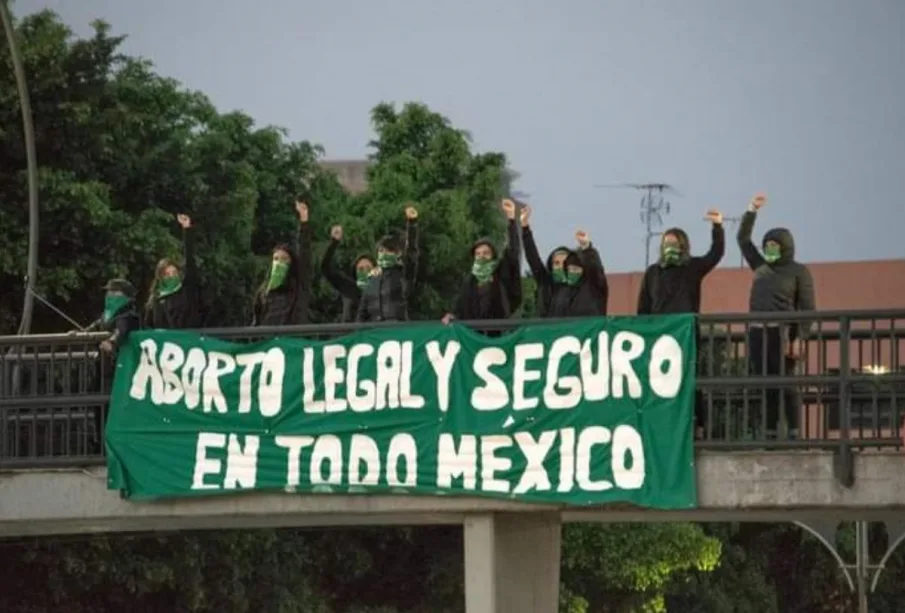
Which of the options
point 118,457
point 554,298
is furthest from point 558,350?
point 118,457

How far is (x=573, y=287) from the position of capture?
24.9m

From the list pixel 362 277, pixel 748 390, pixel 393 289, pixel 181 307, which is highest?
pixel 362 277

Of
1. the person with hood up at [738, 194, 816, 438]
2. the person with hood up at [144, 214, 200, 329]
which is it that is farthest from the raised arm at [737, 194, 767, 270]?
the person with hood up at [144, 214, 200, 329]

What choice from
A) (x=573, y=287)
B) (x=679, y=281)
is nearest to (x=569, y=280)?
(x=573, y=287)

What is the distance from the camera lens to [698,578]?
64625 mm

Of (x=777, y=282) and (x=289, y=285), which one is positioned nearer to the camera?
(x=777, y=282)

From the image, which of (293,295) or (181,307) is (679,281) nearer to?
(293,295)

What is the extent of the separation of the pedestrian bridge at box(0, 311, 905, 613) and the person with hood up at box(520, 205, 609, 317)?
686mm

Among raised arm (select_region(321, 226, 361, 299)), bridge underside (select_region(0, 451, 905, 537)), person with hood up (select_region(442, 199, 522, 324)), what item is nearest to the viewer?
bridge underside (select_region(0, 451, 905, 537))

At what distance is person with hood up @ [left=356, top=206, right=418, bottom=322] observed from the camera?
83.4 ft

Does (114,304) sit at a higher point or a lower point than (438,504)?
higher

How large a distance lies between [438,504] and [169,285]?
10.7 ft

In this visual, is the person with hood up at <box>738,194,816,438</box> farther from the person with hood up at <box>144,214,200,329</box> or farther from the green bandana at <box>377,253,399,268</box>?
the person with hood up at <box>144,214,200,329</box>

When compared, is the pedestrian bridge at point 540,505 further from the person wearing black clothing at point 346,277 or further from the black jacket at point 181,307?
the person wearing black clothing at point 346,277
